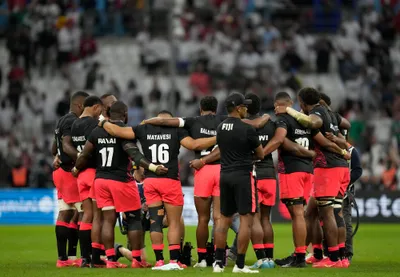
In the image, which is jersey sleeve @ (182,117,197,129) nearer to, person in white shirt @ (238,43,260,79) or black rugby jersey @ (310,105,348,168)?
black rugby jersey @ (310,105,348,168)

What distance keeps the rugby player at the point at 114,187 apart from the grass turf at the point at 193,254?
0.58m

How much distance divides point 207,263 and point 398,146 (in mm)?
16274

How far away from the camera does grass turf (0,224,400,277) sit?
592 inches

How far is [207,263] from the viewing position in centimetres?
1650

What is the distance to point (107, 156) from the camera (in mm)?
16188

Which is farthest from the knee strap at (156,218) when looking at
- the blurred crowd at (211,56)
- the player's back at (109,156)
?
the blurred crowd at (211,56)

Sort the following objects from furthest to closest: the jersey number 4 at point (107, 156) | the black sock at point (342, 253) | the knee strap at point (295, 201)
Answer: the black sock at point (342, 253) < the knee strap at point (295, 201) < the jersey number 4 at point (107, 156)

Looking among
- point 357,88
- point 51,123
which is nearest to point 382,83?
point 357,88

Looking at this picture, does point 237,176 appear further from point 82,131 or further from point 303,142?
point 82,131

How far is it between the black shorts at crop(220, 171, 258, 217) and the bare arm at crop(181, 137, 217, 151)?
1.08 metres

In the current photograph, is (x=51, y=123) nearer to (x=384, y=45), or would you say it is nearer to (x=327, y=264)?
(x=384, y=45)

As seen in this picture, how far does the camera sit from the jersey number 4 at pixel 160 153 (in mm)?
15794

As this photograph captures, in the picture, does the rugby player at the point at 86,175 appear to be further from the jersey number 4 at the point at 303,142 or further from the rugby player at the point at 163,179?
the jersey number 4 at the point at 303,142

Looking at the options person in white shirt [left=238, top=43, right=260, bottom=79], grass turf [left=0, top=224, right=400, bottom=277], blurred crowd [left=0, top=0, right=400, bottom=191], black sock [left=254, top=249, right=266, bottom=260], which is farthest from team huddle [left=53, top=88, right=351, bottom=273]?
person in white shirt [left=238, top=43, right=260, bottom=79]
